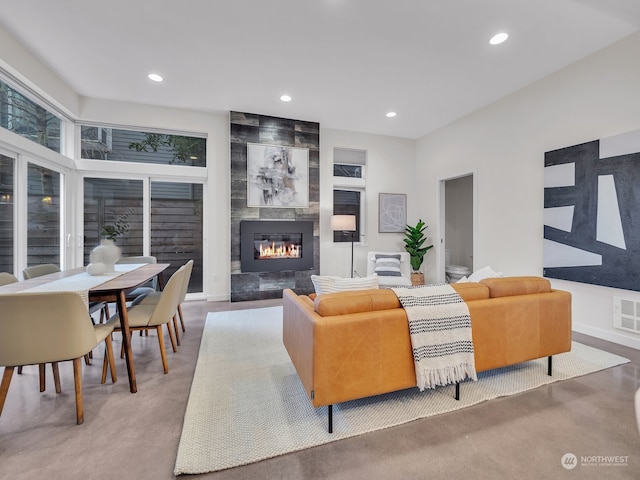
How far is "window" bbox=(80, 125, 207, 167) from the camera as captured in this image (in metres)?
4.16

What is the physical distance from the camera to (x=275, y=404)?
6.00ft

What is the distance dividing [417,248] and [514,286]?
344cm

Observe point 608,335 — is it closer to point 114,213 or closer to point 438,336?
point 438,336

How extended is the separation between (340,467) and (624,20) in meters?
4.15

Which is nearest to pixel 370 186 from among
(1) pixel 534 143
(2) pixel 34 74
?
(1) pixel 534 143

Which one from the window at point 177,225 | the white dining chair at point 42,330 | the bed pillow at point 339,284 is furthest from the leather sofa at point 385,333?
the window at point 177,225

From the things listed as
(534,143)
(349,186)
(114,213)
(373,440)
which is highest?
(534,143)

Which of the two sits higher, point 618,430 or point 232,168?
point 232,168

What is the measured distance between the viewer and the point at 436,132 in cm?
525

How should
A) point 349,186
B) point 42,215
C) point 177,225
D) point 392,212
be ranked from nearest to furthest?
point 42,215 → point 177,225 → point 349,186 → point 392,212

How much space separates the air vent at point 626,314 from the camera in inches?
106

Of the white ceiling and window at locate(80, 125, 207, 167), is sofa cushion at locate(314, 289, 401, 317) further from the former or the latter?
window at locate(80, 125, 207, 167)

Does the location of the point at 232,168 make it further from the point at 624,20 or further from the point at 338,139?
the point at 624,20

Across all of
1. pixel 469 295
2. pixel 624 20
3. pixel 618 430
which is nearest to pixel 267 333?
pixel 469 295
